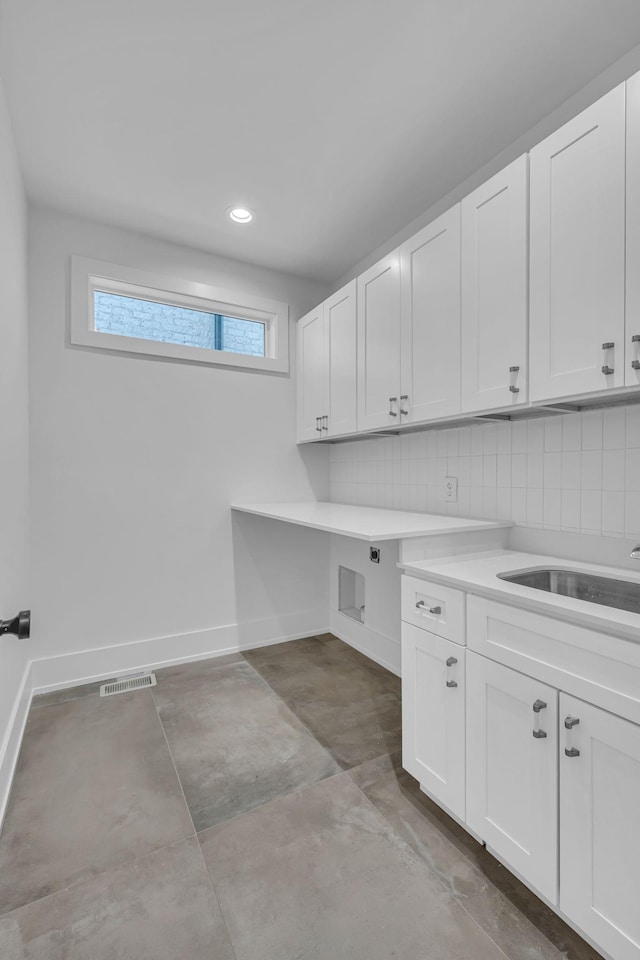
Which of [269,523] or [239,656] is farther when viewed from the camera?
[269,523]

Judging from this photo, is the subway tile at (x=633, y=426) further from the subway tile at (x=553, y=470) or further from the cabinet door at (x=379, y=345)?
the cabinet door at (x=379, y=345)

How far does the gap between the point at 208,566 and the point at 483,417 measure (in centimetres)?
196

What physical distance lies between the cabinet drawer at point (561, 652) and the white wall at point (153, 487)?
198 cm

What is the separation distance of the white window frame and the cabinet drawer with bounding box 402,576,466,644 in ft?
6.60

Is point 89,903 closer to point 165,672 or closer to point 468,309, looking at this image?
point 165,672

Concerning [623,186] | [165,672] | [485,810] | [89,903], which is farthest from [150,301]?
[485,810]

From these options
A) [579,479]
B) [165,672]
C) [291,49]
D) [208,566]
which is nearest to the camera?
[291,49]

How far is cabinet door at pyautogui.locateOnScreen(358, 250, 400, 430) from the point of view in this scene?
7.16 feet

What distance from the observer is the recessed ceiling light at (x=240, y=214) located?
2449 millimetres

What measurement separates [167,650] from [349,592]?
1295 millimetres

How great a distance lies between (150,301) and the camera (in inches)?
Result: 111

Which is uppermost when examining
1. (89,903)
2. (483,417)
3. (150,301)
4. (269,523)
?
(150,301)

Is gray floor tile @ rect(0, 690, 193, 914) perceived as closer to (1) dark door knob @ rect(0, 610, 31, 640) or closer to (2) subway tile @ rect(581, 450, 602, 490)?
(1) dark door knob @ rect(0, 610, 31, 640)

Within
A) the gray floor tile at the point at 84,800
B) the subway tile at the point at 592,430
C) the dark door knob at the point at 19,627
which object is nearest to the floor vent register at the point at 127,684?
the gray floor tile at the point at 84,800
